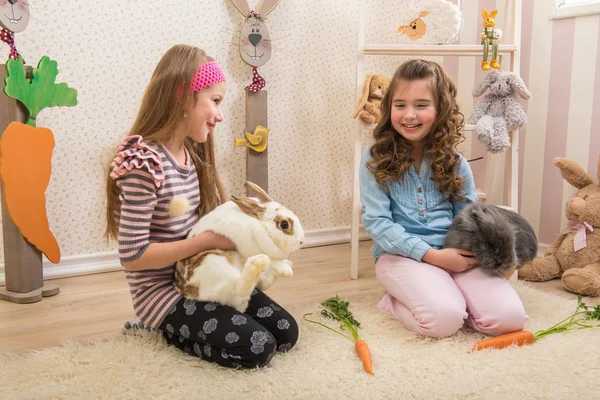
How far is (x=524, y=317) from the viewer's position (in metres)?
1.57

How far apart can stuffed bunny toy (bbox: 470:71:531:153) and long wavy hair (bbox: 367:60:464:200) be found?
14.4 inches

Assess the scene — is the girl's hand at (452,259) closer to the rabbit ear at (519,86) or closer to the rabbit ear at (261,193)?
the rabbit ear at (261,193)

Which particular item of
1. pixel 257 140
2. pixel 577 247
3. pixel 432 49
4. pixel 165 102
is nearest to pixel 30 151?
pixel 165 102

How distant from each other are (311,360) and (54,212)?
123 cm

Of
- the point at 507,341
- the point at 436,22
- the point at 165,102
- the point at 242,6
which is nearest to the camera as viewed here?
the point at 165,102

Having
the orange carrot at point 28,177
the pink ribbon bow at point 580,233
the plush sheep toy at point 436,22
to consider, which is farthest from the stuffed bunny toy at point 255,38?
the pink ribbon bow at point 580,233

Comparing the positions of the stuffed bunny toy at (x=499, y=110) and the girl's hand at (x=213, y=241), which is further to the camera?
the stuffed bunny toy at (x=499, y=110)

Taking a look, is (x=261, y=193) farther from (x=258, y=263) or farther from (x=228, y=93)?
(x=228, y=93)

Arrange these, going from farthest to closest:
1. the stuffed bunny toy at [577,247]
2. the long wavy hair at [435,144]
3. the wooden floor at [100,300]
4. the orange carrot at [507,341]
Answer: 1. the stuffed bunny toy at [577,247]
2. the long wavy hair at [435,144]
3. the wooden floor at [100,300]
4. the orange carrot at [507,341]

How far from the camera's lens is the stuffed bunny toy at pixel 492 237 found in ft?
5.18

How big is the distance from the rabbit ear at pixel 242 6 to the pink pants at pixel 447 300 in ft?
3.81

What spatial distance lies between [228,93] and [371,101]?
0.60m

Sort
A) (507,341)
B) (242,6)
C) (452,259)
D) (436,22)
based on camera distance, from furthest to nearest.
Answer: (242,6) → (436,22) → (452,259) → (507,341)

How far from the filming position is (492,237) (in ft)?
5.17
